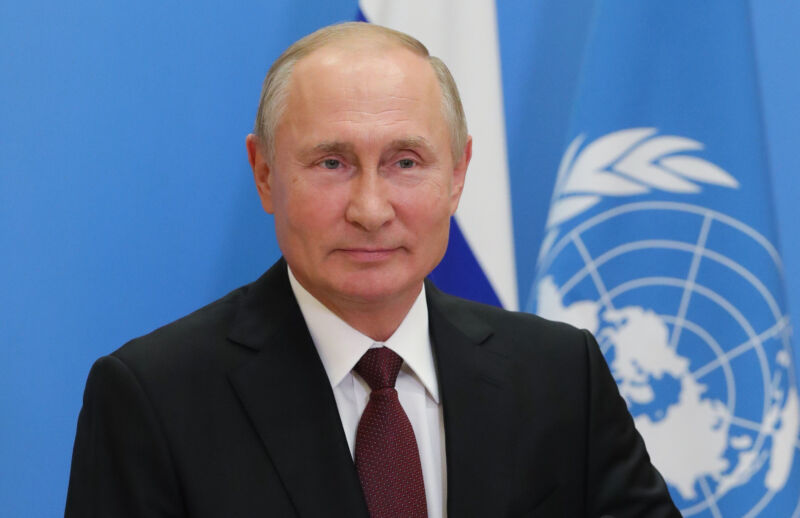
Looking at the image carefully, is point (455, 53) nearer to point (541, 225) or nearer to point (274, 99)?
point (541, 225)

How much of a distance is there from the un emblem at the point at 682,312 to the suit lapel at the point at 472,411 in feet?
2.36

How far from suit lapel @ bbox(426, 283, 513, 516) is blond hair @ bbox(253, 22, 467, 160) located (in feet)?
1.08

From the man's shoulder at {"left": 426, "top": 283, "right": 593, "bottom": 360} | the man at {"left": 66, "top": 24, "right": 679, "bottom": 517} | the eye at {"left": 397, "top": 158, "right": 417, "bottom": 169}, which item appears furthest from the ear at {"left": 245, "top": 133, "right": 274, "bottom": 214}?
the man's shoulder at {"left": 426, "top": 283, "right": 593, "bottom": 360}

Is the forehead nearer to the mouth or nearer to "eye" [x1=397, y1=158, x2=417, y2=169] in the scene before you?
"eye" [x1=397, y1=158, x2=417, y2=169]

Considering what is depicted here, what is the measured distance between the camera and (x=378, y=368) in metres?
1.64

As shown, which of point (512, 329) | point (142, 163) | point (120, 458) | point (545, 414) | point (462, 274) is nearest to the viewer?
point (120, 458)

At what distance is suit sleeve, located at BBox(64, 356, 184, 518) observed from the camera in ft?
4.85

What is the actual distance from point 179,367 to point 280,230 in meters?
0.28

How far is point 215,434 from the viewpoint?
1.55 m

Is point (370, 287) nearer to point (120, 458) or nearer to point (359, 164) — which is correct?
point (359, 164)

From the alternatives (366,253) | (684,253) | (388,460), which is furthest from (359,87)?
(684,253)

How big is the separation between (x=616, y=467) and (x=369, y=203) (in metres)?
0.70

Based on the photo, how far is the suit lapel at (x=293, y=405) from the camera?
1.53 meters

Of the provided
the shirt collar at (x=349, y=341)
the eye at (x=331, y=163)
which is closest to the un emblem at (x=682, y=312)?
the shirt collar at (x=349, y=341)
